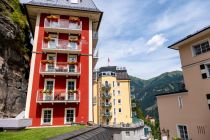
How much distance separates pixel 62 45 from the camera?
23.2 metres

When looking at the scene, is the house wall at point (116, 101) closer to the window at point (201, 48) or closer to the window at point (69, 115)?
the window at point (69, 115)

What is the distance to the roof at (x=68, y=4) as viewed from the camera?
2382 centimetres

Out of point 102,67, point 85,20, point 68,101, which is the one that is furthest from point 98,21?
point 102,67

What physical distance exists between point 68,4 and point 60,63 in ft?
32.1

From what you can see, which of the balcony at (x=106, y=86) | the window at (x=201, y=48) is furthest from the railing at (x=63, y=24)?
the balcony at (x=106, y=86)

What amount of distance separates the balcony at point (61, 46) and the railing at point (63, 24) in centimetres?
207

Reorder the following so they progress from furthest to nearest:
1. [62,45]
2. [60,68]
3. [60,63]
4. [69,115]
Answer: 1. [62,45]
2. [60,63]
3. [60,68]
4. [69,115]

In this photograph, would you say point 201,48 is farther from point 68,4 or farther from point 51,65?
point 68,4

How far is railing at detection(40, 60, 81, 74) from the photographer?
21.7 metres

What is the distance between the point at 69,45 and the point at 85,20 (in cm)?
503

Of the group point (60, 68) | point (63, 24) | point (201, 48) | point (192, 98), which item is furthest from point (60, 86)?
point (201, 48)

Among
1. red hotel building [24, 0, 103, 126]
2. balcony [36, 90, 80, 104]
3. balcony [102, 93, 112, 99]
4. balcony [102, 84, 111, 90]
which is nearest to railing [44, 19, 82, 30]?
red hotel building [24, 0, 103, 126]

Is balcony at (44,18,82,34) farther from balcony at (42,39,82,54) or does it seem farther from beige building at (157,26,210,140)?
beige building at (157,26,210,140)

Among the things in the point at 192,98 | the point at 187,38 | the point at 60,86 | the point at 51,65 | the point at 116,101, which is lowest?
the point at 192,98
